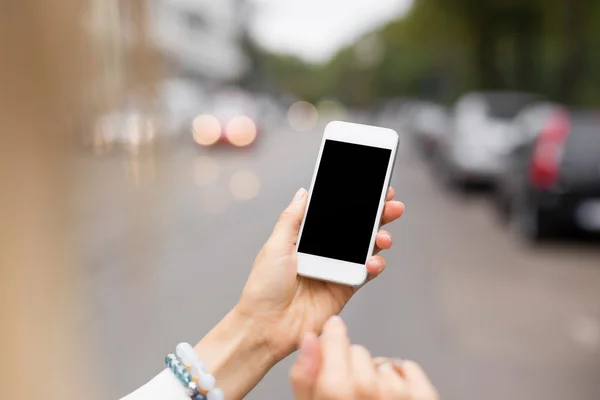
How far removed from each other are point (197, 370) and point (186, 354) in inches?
1.8

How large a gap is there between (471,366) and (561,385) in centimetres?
54

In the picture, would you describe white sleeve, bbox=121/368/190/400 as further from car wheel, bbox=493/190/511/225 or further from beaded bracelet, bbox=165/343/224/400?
car wheel, bbox=493/190/511/225

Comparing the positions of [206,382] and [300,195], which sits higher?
[300,195]

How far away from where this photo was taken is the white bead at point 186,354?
1808mm

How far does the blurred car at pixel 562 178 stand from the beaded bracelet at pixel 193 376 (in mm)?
7834

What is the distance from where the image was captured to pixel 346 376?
1.33 metres

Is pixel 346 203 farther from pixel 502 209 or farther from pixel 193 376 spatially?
pixel 502 209

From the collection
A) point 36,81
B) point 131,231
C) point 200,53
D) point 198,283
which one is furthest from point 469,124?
point 200,53

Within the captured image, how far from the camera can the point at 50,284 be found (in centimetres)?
506

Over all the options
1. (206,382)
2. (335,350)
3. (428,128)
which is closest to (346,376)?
(335,350)

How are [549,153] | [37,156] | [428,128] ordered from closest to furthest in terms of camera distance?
[37,156] < [549,153] < [428,128]

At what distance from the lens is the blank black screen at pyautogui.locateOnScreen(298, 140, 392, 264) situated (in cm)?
200

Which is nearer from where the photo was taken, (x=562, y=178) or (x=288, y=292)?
(x=288, y=292)

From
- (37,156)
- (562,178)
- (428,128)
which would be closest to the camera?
(37,156)
